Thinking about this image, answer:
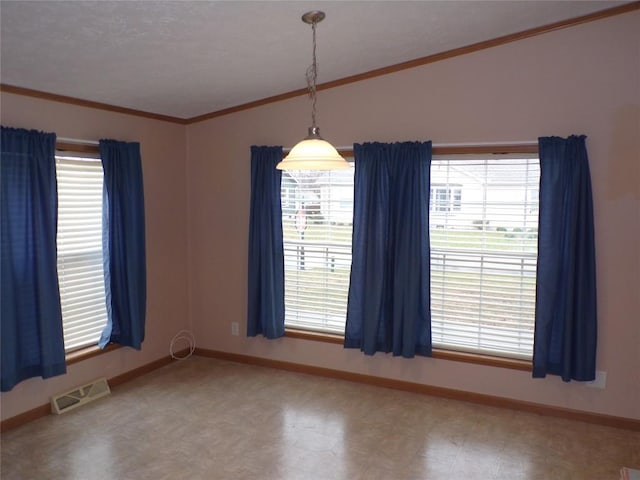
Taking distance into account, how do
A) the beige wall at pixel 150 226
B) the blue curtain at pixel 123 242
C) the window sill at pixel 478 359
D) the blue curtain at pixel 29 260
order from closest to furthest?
the blue curtain at pixel 29 260 → the beige wall at pixel 150 226 → the window sill at pixel 478 359 → the blue curtain at pixel 123 242

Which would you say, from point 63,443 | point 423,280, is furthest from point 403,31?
point 63,443

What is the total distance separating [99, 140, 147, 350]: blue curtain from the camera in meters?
3.96

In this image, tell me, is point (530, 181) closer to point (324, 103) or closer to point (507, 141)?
point (507, 141)

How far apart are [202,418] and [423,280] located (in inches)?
79.1

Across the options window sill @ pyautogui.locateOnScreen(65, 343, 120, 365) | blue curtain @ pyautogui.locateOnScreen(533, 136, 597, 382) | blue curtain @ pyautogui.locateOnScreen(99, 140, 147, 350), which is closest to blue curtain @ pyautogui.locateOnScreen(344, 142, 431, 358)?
blue curtain @ pyautogui.locateOnScreen(533, 136, 597, 382)

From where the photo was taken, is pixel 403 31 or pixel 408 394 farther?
pixel 408 394

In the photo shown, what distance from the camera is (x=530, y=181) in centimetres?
367

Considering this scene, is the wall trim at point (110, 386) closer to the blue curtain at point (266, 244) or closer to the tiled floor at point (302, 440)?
the tiled floor at point (302, 440)

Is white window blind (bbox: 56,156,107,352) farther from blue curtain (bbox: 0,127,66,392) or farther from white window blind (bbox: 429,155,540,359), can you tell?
white window blind (bbox: 429,155,540,359)

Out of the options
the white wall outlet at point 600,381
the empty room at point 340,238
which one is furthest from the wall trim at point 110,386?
the white wall outlet at point 600,381

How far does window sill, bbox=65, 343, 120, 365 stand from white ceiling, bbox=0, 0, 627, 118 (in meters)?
2.01

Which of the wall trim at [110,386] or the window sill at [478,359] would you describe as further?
the window sill at [478,359]

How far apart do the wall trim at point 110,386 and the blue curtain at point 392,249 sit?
1.94 m

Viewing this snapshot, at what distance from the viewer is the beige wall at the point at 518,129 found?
3395mm
